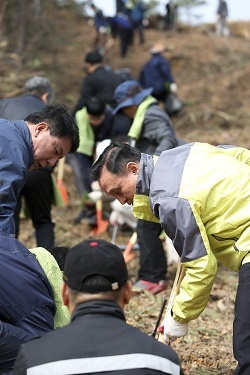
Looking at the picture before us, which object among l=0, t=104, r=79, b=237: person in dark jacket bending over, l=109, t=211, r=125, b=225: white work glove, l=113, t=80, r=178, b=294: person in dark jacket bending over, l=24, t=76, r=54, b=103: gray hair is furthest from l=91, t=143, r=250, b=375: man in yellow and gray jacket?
l=109, t=211, r=125, b=225: white work glove

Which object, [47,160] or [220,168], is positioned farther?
[47,160]

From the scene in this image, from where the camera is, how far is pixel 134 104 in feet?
23.9

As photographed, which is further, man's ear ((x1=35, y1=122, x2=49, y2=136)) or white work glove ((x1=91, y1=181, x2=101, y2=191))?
white work glove ((x1=91, y1=181, x2=101, y2=191))

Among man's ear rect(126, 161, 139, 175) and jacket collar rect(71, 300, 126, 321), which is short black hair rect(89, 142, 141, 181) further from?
jacket collar rect(71, 300, 126, 321)

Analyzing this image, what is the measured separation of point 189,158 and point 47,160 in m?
1.42

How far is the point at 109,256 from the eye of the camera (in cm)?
272

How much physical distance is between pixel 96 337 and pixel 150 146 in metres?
4.81

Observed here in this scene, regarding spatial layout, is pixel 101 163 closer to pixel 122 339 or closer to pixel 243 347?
pixel 243 347

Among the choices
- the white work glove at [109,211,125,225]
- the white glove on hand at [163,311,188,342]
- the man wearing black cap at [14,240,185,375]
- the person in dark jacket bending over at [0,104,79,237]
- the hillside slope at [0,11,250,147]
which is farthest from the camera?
the hillside slope at [0,11,250,147]

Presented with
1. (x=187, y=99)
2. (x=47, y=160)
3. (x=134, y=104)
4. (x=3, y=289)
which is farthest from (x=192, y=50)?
(x=3, y=289)

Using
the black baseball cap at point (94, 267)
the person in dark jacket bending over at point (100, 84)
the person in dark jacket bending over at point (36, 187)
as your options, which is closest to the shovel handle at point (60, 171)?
the person in dark jacket bending over at point (100, 84)

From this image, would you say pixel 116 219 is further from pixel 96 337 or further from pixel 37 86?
pixel 96 337

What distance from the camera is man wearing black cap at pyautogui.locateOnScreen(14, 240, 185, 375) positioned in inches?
98.9

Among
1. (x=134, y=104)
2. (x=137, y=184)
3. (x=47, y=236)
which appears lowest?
(x=47, y=236)
